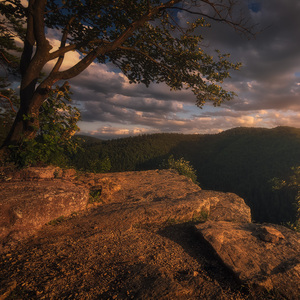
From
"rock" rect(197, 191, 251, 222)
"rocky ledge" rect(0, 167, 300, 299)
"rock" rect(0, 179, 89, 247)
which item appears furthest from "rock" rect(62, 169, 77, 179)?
"rock" rect(197, 191, 251, 222)

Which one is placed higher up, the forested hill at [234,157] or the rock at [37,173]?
the rock at [37,173]

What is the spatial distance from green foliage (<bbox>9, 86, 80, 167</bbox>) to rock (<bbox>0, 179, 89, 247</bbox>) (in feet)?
3.28

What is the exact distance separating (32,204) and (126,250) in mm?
2174

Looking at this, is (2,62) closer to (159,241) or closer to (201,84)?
(201,84)

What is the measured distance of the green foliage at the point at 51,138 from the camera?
17.4 feet

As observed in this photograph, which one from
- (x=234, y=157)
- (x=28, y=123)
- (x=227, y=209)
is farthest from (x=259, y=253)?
(x=234, y=157)

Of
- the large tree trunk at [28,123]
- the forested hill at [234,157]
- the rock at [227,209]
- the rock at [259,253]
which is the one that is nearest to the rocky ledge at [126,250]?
the rock at [259,253]

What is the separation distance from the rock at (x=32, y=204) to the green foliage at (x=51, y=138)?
3.28ft

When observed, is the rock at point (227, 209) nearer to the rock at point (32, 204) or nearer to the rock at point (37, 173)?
the rock at point (32, 204)

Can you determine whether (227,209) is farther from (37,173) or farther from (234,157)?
(234,157)

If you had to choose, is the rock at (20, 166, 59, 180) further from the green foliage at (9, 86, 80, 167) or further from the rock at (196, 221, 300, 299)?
the rock at (196, 221, 300, 299)

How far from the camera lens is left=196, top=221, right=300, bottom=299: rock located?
9.44 ft

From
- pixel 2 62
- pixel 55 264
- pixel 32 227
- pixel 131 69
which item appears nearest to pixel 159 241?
pixel 55 264

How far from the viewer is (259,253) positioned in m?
3.60
